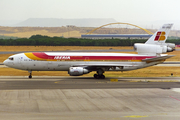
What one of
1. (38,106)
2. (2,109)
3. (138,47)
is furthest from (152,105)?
(138,47)

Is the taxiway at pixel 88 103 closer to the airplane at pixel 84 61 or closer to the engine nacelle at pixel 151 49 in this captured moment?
the airplane at pixel 84 61

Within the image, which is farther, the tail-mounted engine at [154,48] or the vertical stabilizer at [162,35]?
the vertical stabilizer at [162,35]

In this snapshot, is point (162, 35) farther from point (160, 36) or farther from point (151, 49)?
point (151, 49)

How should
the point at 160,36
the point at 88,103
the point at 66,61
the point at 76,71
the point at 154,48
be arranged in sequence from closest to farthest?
the point at 88,103 < the point at 76,71 < the point at 66,61 < the point at 154,48 < the point at 160,36

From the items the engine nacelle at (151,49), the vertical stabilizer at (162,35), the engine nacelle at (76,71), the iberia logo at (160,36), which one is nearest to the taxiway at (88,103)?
the engine nacelle at (76,71)

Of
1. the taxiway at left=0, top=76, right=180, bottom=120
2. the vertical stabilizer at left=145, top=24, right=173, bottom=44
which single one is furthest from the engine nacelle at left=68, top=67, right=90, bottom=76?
the vertical stabilizer at left=145, top=24, right=173, bottom=44

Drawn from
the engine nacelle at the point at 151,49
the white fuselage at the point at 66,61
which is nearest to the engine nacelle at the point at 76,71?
the white fuselage at the point at 66,61

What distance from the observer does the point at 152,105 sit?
1033 inches

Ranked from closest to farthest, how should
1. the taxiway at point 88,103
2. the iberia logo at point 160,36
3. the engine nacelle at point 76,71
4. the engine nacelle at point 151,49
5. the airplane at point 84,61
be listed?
the taxiway at point 88,103
the engine nacelle at point 76,71
the airplane at point 84,61
the engine nacelle at point 151,49
the iberia logo at point 160,36

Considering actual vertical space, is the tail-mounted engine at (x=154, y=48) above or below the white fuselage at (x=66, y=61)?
above

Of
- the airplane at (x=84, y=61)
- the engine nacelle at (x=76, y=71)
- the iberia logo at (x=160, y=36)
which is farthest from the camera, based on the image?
the iberia logo at (x=160, y=36)

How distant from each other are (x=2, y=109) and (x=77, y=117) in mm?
7139

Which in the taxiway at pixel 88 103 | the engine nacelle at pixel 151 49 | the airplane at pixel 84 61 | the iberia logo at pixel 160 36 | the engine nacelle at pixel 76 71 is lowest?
the taxiway at pixel 88 103

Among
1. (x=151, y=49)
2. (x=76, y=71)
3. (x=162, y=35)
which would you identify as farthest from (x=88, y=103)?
(x=162, y=35)
